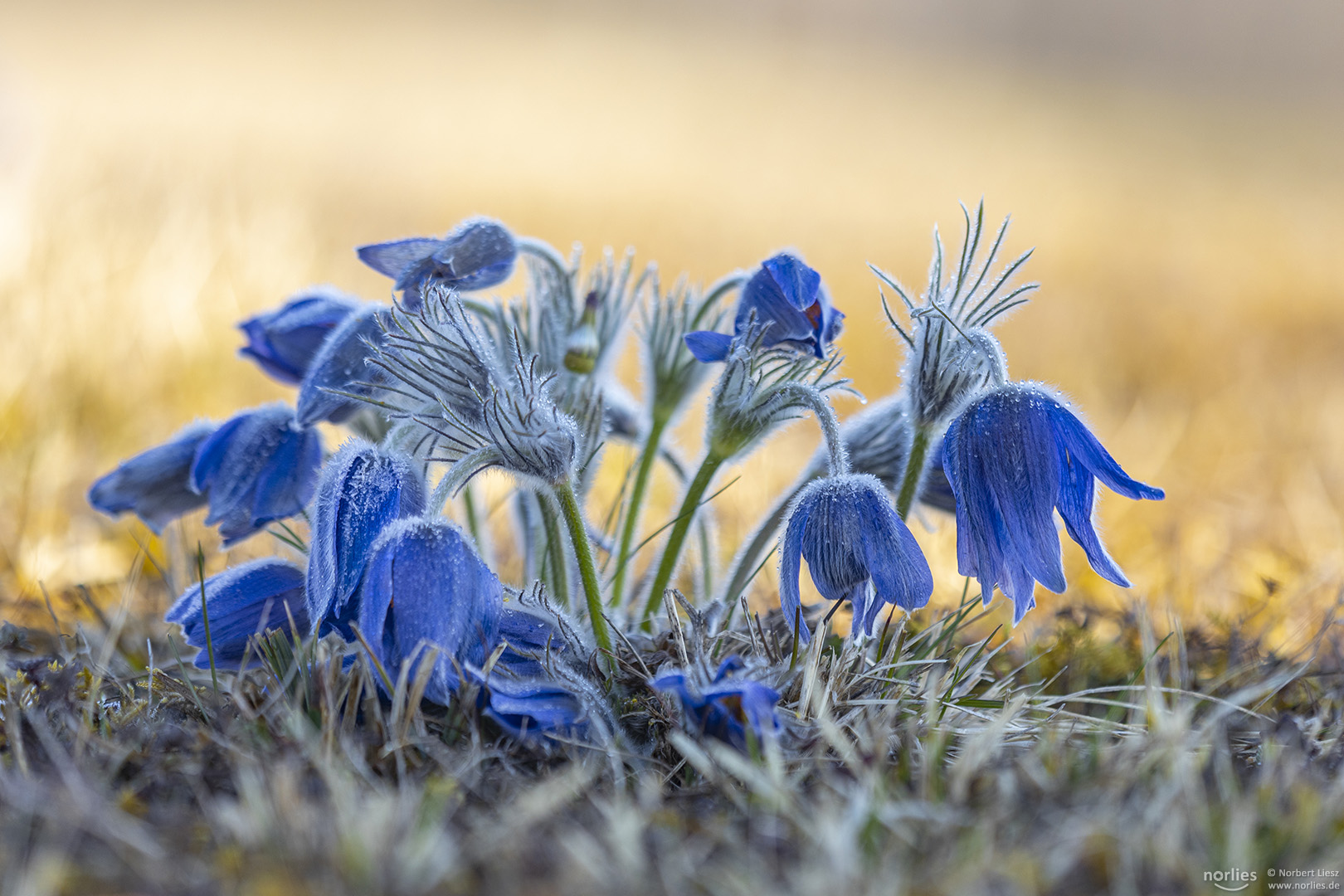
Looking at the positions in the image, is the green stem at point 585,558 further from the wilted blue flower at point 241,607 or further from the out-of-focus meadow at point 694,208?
the out-of-focus meadow at point 694,208

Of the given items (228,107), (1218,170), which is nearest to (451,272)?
(228,107)

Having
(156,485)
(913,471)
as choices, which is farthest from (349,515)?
(913,471)

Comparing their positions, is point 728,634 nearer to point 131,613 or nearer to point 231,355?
point 131,613

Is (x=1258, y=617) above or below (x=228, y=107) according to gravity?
below

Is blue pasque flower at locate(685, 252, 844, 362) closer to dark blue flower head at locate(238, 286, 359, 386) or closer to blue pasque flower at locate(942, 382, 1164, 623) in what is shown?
blue pasque flower at locate(942, 382, 1164, 623)

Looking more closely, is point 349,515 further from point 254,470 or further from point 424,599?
point 254,470

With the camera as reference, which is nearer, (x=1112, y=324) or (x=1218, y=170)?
(x=1112, y=324)
